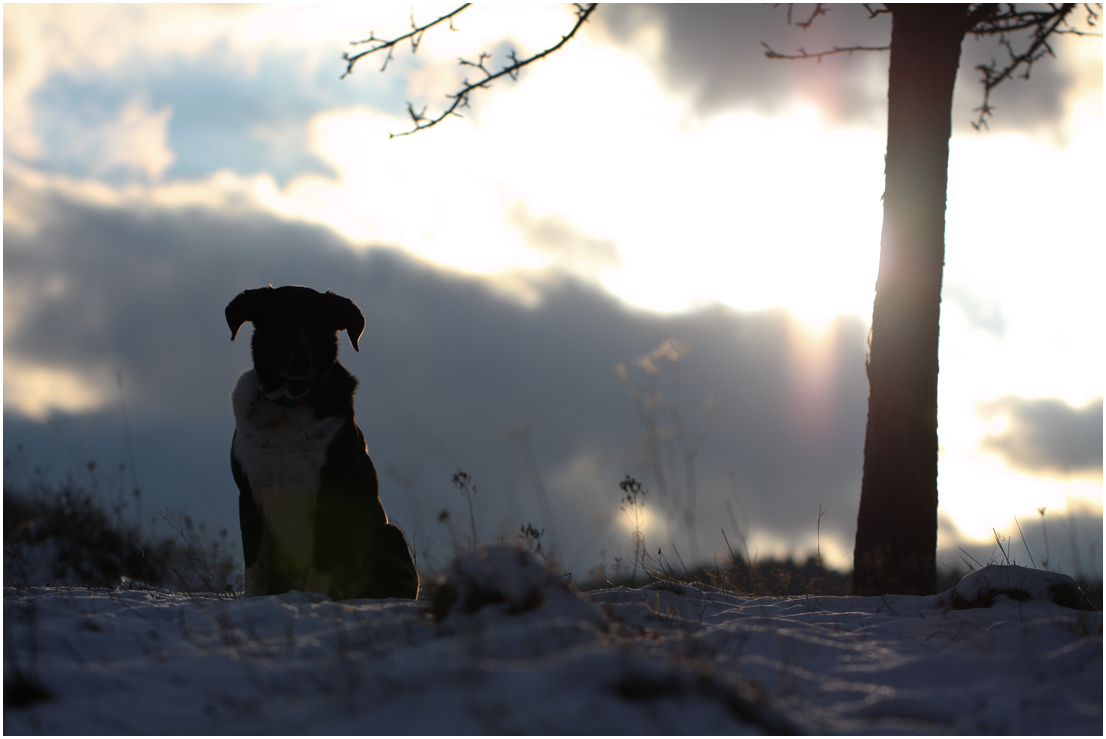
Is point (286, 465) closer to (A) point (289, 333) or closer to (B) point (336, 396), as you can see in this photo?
(B) point (336, 396)

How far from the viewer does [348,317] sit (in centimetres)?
551

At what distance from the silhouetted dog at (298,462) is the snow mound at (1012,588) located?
12.0ft

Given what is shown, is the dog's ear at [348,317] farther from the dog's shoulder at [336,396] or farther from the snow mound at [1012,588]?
the snow mound at [1012,588]

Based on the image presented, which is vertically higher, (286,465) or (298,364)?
(298,364)

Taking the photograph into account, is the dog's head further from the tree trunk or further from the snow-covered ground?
the tree trunk

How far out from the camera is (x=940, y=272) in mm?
6191

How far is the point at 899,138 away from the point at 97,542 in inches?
411

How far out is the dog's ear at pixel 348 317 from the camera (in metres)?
5.42

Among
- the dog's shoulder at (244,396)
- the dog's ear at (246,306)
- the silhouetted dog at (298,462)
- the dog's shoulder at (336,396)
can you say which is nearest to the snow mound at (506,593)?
the silhouetted dog at (298,462)

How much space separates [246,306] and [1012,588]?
17.7ft

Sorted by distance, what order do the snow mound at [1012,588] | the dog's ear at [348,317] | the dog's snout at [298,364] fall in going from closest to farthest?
1. the snow mound at [1012,588]
2. the dog's snout at [298,364]
3. the dog's ear at [348,317]

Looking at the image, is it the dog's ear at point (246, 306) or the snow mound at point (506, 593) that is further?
the dog's ear at point (246, 306)

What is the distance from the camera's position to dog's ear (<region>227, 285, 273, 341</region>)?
17.0 feet

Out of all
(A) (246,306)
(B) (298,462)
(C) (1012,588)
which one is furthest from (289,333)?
(C) (1012,588)
